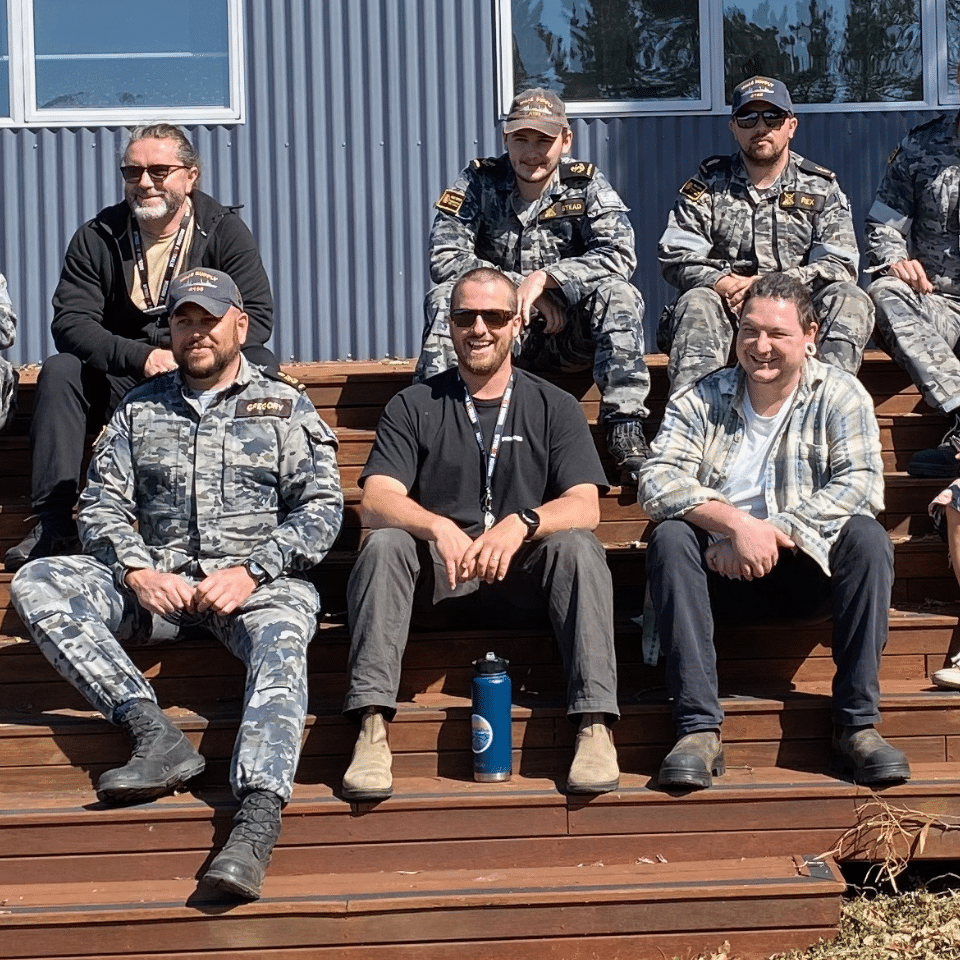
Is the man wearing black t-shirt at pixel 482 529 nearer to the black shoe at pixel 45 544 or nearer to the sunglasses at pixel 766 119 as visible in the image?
the black shoe at pixel 45 544

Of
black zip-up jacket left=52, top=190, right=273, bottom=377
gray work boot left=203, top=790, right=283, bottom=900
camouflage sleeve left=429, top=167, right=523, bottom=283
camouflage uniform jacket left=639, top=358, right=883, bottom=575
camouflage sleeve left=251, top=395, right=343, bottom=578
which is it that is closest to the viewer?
gray work boot left=203, top=790, right=283, bottom=900

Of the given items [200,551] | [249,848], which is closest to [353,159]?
[200,551]

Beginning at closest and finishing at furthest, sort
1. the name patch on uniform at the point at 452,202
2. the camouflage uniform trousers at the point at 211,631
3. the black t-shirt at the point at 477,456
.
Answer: the camouflage uniform trousers at the point at 211,631 < the black t-shirt at the point at 477,456 < the name patch on uniform at the point at 452,202

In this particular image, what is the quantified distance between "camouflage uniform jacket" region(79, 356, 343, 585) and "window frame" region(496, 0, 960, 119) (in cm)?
328

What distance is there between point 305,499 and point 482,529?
1.73ft

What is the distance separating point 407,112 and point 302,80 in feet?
1.74

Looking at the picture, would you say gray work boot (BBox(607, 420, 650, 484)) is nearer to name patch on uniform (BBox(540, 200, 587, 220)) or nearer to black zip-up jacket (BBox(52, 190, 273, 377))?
name patch on uniform (BBox(540, 200, 587, 220))

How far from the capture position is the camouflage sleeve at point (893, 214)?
5211mm

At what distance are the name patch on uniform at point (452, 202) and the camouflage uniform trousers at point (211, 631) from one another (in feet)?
5.93

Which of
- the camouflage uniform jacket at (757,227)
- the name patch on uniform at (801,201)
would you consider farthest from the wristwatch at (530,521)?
the name patch on uniform at (801,201)

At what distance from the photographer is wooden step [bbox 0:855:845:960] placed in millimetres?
3342

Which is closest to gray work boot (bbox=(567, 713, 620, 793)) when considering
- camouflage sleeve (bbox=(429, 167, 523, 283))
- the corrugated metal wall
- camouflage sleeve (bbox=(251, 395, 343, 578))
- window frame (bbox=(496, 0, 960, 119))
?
camouflage sleeve (bbox=(251, 395, 343, 578))

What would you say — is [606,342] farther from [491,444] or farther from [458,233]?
[491,444]

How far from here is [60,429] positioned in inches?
178
